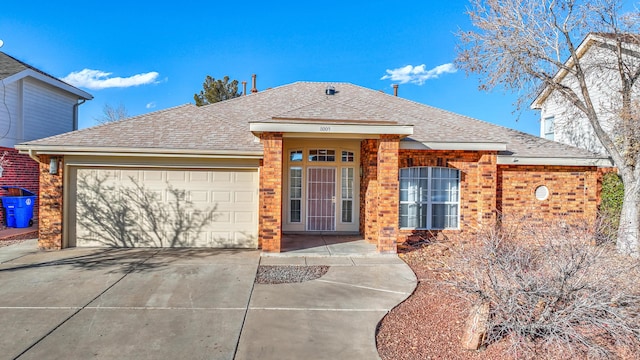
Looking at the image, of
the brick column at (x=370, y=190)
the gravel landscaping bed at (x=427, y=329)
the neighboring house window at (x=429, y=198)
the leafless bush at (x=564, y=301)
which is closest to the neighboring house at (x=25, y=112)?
the brick column at (x=370, y=190)

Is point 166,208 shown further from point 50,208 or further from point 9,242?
point 9,242

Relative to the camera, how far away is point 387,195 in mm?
8492

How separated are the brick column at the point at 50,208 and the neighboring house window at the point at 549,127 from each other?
16.8m

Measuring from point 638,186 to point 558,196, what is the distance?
5.53 feet

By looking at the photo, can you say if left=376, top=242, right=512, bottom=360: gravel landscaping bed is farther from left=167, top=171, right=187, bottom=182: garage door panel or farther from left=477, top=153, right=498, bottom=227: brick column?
left=167, top=171, right=187, bottom=182: garage door panel

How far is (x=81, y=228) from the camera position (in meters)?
9.02

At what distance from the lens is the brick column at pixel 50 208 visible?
864 cm

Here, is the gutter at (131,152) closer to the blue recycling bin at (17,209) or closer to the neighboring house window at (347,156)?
the neighboring house window at (347,156)

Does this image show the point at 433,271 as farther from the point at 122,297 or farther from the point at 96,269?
the point at 96,269

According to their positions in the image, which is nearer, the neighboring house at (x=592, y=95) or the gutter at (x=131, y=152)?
the gutter at (x=131, y=152)

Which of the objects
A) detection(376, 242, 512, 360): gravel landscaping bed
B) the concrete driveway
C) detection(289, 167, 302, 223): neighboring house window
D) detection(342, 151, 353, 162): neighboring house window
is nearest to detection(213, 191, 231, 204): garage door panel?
the concrete driveway

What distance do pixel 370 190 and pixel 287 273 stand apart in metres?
3.72

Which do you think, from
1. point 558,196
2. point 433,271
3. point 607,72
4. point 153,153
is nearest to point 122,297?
point 153,153

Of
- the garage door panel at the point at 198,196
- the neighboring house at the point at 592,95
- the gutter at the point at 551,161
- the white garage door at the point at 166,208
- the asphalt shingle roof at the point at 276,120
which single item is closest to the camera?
the asphalt shingle roof at the point at 276,120
